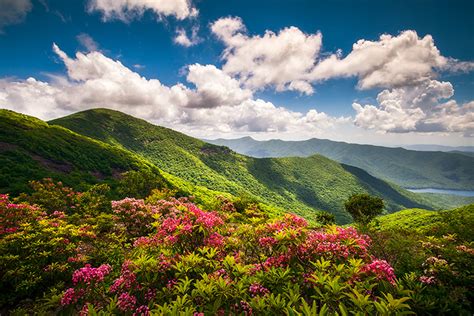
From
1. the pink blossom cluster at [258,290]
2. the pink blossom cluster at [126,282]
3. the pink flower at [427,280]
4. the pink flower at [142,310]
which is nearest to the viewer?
the pink flower at [142,310]

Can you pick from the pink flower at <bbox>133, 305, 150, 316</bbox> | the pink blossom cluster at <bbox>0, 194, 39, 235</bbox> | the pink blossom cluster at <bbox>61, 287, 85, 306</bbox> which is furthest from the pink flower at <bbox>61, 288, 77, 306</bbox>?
the pink blossom cluster at <bbox>0, 194, 39, 235</bbox>

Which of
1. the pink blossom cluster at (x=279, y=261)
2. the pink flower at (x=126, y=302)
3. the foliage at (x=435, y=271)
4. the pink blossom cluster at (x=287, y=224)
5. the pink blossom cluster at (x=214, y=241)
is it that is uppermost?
the pink blossom cluster at (x=287, y=224)

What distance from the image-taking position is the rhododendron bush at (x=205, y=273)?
5391mm

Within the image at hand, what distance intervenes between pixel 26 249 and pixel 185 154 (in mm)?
144998

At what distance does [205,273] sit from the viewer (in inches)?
231

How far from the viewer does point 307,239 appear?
7727 millimetres

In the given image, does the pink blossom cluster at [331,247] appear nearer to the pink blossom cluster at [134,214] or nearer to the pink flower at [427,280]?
the pink flower at [427,280]

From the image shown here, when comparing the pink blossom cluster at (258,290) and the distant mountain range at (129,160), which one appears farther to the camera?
the distant mountain range at (129,160)

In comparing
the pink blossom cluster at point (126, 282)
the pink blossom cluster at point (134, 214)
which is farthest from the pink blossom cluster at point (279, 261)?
the pink blossom cluster at point (134, 214)

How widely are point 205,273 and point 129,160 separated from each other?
70475mm

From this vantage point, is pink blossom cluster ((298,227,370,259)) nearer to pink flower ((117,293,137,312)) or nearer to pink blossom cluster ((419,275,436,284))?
pink blossom cluster ((419,275,436,284))

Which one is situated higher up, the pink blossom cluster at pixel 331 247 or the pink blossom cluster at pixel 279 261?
the pink blossom cluster at pixel 331 247

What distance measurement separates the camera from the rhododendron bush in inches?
212

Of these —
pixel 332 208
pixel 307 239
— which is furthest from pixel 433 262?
pixel 332 208
